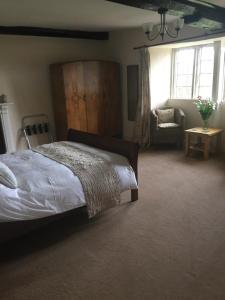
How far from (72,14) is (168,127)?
2.58m

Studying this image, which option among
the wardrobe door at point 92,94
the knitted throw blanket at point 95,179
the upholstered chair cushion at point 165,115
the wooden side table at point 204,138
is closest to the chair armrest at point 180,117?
the upholstered chair cushion at point 165,115

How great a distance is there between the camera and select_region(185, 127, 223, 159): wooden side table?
416 centimetres

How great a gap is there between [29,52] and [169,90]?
2.97m

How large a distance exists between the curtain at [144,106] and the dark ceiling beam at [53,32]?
1.13 metres

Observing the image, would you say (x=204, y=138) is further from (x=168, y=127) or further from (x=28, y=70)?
(x=28, y=70)

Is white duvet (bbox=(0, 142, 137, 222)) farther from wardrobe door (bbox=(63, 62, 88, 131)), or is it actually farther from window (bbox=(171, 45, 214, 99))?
window (bbox=(171, 45, 214, 99))

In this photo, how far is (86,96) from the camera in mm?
4906

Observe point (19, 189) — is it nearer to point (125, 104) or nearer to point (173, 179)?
point (173, 179)

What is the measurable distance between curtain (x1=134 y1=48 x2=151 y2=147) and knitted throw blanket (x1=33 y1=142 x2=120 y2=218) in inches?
98.9

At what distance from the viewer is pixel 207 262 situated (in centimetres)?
195

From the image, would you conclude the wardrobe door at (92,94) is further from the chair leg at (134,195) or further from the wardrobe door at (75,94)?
the chair leg at (134,195)

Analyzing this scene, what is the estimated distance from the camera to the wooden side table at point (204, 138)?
416cm

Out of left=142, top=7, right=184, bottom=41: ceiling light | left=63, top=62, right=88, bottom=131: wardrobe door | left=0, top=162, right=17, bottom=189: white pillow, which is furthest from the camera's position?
left=63, top=62, right=88, bottom=131: wardrobe door

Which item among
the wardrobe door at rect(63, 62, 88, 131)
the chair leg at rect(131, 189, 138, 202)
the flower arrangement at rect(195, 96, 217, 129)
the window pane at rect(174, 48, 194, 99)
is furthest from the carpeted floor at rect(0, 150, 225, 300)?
the window pane at rect(174, 48, 194, 99)
